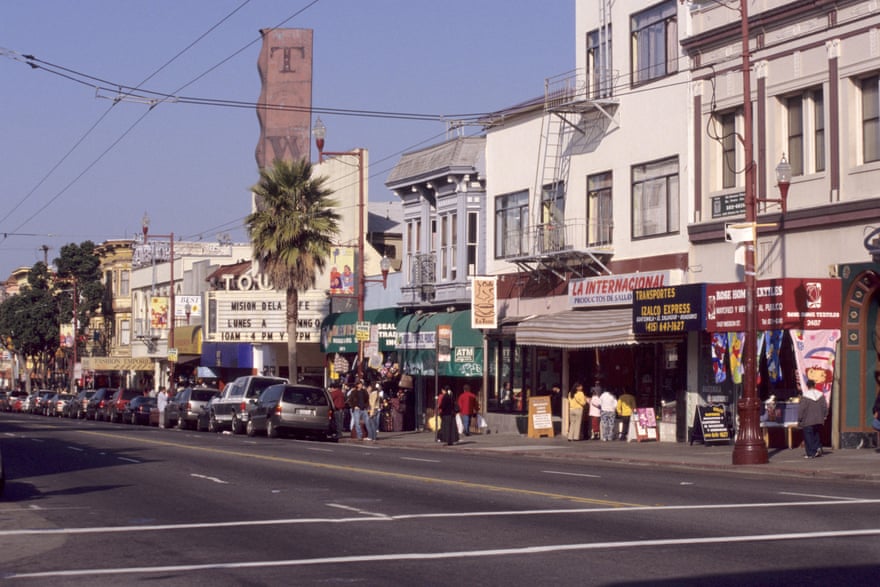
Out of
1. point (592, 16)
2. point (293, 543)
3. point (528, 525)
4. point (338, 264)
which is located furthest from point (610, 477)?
point (338, 264)

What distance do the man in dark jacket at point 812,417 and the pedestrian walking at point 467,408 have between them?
1473cm

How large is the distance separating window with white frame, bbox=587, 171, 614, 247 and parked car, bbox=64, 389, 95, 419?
35283 millimetres

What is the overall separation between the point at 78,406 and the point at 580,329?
128 feet

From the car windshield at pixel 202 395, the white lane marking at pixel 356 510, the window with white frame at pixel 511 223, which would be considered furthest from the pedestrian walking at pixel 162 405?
the white lane marking at pixel 356 510

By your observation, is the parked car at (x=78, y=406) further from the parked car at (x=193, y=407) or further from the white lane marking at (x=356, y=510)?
the white lane marking at (x=356, y=510)

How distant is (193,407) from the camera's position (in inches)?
1865

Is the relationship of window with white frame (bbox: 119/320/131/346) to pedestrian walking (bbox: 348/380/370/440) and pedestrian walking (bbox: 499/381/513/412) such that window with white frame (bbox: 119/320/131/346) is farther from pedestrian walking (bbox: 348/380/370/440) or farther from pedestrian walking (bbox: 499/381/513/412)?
pedestrian walking (bbox: 499/381/513/412)

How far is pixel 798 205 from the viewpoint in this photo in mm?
28047

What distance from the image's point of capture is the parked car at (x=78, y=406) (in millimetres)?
63844

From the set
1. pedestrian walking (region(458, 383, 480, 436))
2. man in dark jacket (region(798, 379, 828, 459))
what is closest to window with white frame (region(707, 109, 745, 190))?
man in dark jacket (region(798, 379, 828, 459))

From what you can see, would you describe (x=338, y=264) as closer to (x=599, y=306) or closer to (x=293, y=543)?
(x=599, y=306)

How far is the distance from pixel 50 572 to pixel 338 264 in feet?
147

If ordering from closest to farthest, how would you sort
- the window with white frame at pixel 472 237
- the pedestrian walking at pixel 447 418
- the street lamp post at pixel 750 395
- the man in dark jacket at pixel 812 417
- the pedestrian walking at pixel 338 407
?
the street lamp post at pixel 750 395, the man in dark jacket at pixel 812 417, the pedestrian walking at pixel 447 418, the pedestrian walking at pixel 338 407, the window with white frame at pixel 472 237

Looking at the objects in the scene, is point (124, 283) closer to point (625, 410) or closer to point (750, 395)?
point (625, 410)
